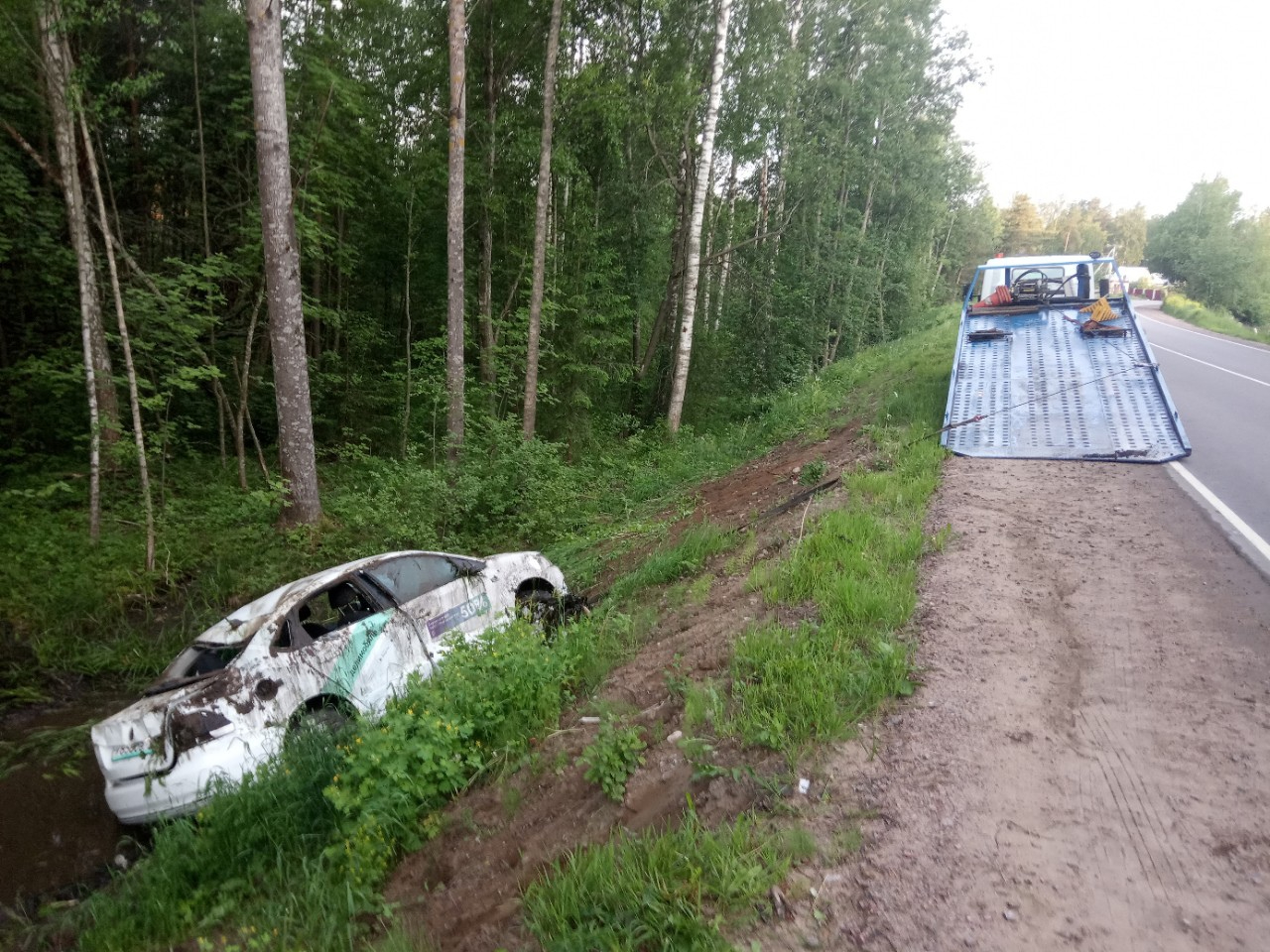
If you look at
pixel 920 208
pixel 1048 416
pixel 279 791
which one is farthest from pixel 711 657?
pixel 920 208

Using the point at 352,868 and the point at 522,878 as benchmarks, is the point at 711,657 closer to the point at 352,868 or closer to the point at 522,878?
the point at 522,878

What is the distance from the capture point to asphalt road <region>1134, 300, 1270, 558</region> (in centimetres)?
683

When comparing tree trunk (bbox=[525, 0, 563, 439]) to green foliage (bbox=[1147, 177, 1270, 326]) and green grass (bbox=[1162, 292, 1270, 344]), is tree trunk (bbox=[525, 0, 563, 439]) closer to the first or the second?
green grass (bbox=[1162, 292, 1270, 344])

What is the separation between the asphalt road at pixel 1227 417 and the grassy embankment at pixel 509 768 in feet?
11.7

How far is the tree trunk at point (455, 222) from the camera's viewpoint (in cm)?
1059

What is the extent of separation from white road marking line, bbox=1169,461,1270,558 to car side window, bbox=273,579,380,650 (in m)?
7.11

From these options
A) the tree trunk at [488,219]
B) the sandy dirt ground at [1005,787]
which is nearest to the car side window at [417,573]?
the sandy dirt ground at [1005,787]

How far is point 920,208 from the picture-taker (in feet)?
88.8

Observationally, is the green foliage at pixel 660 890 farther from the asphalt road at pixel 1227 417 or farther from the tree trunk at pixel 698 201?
the tree trunk at pixel 698 201

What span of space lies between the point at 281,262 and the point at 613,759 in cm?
815

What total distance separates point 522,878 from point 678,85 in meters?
15.5

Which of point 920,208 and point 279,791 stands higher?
point 920,208

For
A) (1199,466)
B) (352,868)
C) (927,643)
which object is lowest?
(352,868)

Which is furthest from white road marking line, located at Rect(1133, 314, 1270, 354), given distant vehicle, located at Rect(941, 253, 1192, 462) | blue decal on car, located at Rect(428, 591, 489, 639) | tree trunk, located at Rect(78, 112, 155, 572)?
tree trunk, located at Rect(78, 112, 155, 572)
